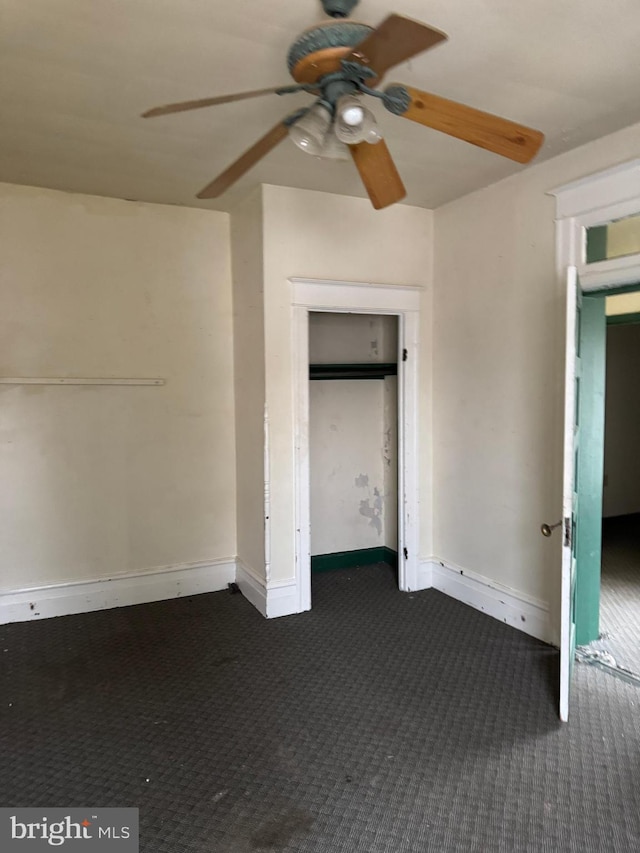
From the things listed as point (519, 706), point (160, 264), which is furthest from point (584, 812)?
point (160, 264)

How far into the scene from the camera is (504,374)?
10.4ft

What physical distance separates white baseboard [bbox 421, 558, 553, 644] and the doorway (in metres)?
0.19

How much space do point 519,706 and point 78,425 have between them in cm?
282

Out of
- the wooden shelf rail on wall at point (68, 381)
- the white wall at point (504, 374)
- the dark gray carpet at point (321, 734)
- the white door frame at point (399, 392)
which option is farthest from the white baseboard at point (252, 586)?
the wooden shelf rail on wall at point (68, 381)

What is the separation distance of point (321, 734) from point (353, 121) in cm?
224

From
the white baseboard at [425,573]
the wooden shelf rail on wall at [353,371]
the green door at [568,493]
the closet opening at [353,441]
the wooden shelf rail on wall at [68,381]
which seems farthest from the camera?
the closet opening at [353,441]

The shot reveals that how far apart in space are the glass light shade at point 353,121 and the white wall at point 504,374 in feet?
4.93

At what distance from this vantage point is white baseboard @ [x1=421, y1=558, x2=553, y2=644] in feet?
9.81

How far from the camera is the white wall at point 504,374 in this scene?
2873 mm

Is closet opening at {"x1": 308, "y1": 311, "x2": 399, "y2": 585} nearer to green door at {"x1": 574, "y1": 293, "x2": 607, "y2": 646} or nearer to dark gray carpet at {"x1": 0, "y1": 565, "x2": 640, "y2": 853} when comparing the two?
dark gray carpet at {"x1": 0, "y1": 565, "x2": 640, "y2": 853}

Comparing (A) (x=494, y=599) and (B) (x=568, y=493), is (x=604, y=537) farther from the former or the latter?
(B) (x=568, y=493)

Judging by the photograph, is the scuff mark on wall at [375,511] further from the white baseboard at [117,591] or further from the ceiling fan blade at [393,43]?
the ceiling fan blade at [393,43]

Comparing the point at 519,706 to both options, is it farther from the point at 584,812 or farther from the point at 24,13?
the point at 24,13

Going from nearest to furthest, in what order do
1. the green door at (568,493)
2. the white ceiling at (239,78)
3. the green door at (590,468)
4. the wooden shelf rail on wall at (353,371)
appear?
1. the white ceiling at (239,78)
2. the green door at (568,493)
3. the green door at (590,468)
4. the wooden shelf rail on wall at (353,371)
